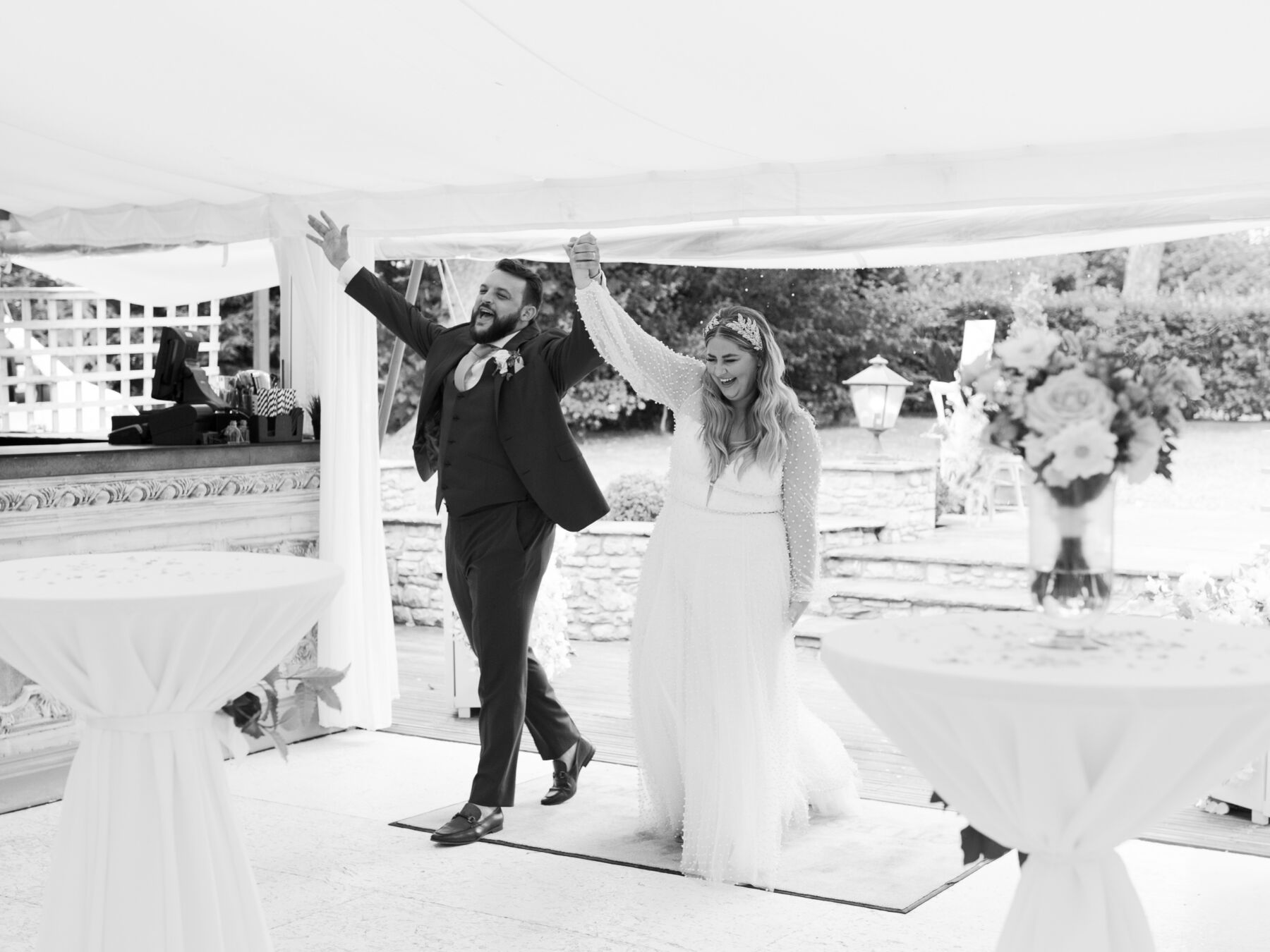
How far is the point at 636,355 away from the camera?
4371 millimetres

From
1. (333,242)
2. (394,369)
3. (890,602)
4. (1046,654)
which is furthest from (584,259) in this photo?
(890,602)

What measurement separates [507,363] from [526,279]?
32 cm

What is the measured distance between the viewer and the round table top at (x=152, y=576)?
267 cm

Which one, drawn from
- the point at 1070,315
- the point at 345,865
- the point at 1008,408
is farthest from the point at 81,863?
the point at 1070,315

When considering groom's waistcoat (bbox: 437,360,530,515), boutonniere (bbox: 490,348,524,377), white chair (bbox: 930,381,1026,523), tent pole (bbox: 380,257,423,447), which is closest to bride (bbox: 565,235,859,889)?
boutonniere (bbox: 490,348,524,377)

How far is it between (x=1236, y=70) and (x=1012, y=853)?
2.38m

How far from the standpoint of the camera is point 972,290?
693 inches

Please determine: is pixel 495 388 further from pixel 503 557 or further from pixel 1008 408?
pixel 1008 408

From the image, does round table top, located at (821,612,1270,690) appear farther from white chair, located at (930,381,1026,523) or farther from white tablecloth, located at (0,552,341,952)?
white chair, located at (930,381,1026,523)

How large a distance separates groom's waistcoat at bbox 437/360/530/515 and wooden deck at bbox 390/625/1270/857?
1583 millimetres

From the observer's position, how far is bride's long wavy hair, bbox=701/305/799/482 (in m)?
4.18

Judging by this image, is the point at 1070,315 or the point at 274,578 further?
the point at 1070,315

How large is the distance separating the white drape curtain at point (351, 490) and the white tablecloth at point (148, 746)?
115 inches

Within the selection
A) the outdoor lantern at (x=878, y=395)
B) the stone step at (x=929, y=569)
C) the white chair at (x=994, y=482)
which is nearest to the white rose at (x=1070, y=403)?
the stone step at (x=929, y=569)
